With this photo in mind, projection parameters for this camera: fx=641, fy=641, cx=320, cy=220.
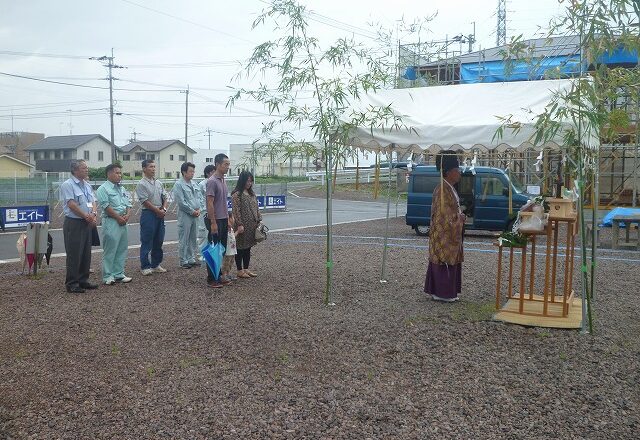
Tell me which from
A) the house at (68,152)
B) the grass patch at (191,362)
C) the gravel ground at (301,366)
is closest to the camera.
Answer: the gravel ground at (301,366)

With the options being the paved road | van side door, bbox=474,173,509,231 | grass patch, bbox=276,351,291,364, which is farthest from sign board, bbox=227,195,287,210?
grass patch, bbox=276,351,291,364

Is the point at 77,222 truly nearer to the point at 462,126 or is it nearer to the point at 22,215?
the point at 462,126

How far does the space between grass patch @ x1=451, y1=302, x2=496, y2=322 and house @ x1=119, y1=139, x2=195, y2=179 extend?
6097 centimetres

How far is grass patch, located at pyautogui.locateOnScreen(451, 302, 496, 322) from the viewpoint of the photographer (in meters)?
7.10

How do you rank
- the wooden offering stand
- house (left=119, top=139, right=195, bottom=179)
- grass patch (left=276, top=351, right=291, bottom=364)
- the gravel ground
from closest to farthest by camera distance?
the gravel ground → grass patch (left=276, top=351, right=291, bottom=364) → the wooden offering stand → house (left=119, top=139, right=195, bottom=179)

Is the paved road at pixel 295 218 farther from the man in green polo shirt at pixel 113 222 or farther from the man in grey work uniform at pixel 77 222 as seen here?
the man in grey work uniform at pixel 77 222

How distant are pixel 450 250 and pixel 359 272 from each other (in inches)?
114

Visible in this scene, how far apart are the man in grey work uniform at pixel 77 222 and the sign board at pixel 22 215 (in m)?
10.5

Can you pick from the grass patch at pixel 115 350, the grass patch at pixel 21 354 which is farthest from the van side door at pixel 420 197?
the grass patch at pixel 21 354

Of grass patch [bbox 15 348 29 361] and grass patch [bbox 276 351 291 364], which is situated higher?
grass patch [bbox 276 351 291 364]

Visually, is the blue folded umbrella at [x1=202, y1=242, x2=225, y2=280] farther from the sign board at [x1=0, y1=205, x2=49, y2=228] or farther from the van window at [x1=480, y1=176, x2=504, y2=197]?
the sign board at [x1=0, y1=205, x2=49, y2=228]

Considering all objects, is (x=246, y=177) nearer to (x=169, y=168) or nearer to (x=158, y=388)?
(x=158, y=388)

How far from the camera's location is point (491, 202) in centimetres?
1628

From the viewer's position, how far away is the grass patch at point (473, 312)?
279 inches
